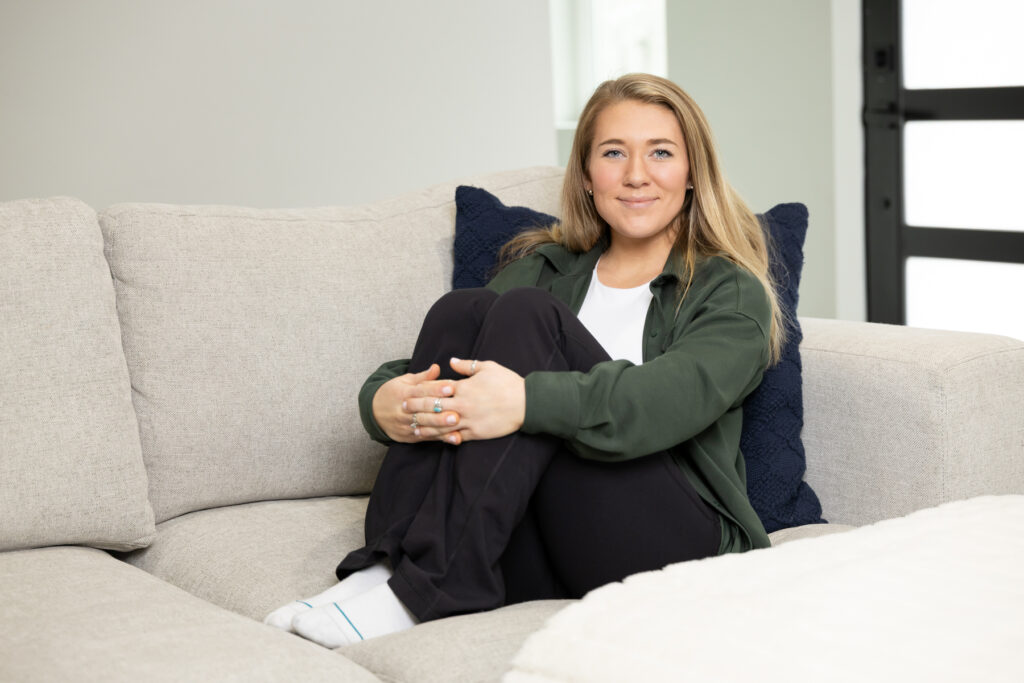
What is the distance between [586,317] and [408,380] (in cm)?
38

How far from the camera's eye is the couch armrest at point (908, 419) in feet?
5.08

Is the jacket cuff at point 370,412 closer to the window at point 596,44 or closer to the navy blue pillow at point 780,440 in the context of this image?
the navy blue pillow at point 780,440

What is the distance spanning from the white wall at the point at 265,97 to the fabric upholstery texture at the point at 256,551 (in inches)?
Result: 62.1

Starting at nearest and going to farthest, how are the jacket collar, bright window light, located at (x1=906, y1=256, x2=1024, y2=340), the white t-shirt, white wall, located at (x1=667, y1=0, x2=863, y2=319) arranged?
the white t-shirt
the jacket collar
bright window light, located at (x1=906, y1=256, x2=1024, y2=340)
white wall, located at (x1=667, y1=0, x2=863, y2=319)

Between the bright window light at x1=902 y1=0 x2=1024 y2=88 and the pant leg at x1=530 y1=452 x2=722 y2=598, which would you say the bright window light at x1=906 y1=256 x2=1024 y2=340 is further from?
the pant leg at x1=530 y1=452 x2=722 y2=598

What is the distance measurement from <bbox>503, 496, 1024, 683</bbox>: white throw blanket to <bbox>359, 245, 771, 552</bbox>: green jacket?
0.26 meters

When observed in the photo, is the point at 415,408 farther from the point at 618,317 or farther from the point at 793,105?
the point at 793,105

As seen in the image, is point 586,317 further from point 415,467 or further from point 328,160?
point 328,160

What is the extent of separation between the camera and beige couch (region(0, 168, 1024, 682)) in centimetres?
149

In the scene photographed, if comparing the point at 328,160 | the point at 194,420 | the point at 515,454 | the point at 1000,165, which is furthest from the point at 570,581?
the point at 1000,165

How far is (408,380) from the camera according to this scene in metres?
1.46

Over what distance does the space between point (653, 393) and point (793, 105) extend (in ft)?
10.9

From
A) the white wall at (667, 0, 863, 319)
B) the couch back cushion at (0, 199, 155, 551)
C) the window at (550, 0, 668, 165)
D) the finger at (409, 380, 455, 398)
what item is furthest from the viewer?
the window at (550, 0, 668, 165)

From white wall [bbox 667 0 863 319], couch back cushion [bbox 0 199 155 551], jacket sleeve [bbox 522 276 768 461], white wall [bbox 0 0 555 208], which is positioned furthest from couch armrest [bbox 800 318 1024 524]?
white wall [bbox 667 0 863 319]
